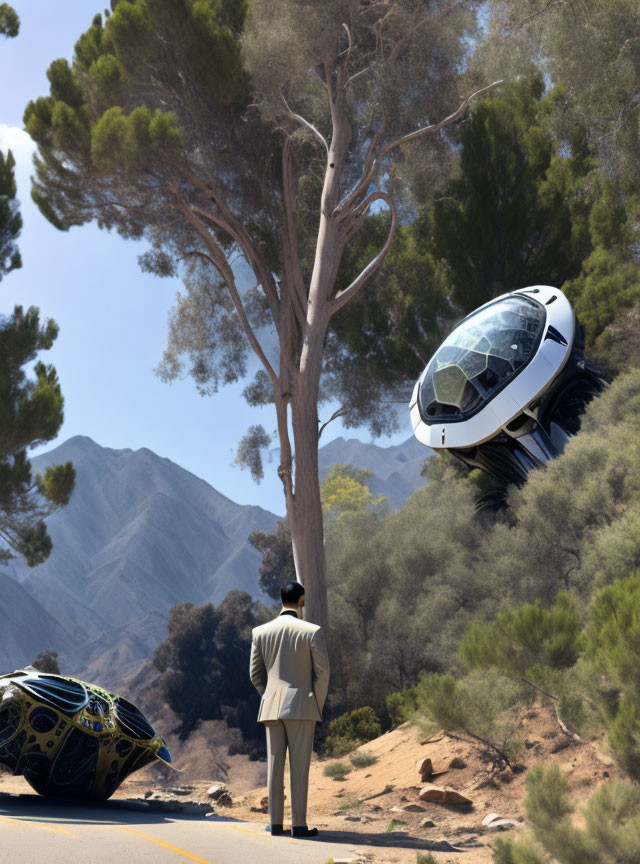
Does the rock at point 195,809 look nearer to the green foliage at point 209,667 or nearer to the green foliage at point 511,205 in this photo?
the green foliage at point 511,205

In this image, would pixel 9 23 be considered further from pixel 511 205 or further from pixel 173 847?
pixel 173 847

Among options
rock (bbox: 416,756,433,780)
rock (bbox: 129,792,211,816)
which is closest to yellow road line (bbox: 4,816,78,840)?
rock (bbox: 129,792,211,816)

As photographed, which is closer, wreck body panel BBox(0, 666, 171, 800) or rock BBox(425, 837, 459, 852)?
rock BBox(425, 837, 459, 852)

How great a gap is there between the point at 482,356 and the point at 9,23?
A: 11.5 metres

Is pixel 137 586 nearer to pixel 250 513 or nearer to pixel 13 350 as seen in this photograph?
pixel 250 513

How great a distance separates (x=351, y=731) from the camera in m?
14.0

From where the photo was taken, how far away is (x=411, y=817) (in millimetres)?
7227

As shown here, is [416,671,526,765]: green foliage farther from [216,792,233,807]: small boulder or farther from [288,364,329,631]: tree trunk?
[288,364,329,631]: tree trunk

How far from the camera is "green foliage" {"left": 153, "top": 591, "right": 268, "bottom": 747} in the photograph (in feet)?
96.8

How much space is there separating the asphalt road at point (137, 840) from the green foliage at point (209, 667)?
76.4ft

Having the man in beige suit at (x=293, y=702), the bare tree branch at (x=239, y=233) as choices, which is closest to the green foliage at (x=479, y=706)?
the man in beige suit at (x=293, y=702)

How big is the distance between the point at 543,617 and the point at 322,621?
839 centimetres

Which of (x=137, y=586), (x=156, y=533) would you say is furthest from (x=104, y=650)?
(x=156, y=533)

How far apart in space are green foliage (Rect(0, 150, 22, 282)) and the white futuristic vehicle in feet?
27.4
